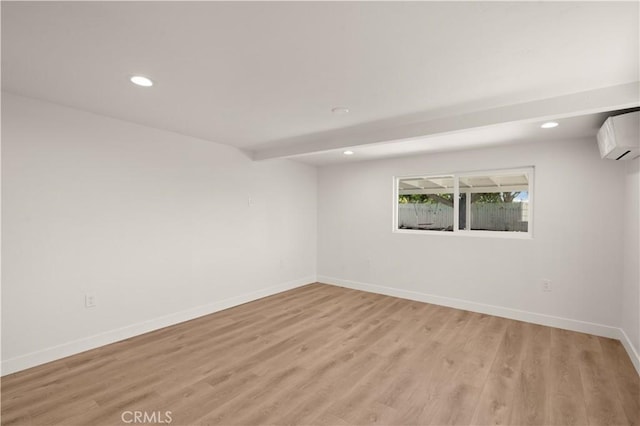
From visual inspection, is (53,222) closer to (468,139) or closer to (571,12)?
(571,12)

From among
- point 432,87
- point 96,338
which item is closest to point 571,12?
point 432,87

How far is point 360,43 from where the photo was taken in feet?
5.46

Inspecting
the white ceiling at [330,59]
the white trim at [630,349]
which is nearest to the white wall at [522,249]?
the white trim at [630,349]

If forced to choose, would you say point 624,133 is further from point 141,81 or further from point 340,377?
point 141,81

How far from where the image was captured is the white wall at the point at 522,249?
10.8ft

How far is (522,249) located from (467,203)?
94cm

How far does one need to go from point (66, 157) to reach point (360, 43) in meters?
2.82

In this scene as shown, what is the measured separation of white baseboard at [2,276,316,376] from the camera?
2.49 m

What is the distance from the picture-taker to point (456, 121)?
108 inches

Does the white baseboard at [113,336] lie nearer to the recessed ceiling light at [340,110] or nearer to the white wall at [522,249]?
the white wall at [522,249]

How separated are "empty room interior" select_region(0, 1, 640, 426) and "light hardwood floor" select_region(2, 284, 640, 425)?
22 millimetres

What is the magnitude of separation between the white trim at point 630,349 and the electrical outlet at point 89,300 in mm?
4915

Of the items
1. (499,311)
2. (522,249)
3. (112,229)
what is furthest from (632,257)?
(112,229)

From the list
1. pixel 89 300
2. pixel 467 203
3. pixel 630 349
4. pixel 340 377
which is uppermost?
pixel 467 203
